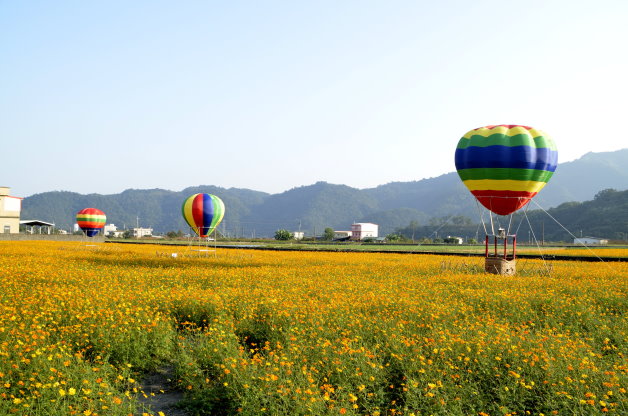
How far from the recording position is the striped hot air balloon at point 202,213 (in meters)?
33.7

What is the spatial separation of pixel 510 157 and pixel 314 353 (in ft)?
60.2

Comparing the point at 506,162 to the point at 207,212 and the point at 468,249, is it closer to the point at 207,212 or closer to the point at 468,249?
the point at 207,212

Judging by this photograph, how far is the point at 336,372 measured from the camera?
764 cm

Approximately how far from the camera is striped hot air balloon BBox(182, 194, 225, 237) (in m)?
33.7

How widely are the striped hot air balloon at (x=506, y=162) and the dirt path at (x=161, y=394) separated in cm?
1915

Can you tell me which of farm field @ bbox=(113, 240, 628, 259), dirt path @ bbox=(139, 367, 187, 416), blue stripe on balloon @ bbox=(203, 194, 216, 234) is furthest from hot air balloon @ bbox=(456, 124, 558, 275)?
dirt path @ bbox=(139, 367, 187, 416)

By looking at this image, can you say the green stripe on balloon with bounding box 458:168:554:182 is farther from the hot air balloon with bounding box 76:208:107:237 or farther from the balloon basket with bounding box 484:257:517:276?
the hot air balloon with bounding box 76:208:107:237

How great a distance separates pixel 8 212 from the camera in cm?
8531

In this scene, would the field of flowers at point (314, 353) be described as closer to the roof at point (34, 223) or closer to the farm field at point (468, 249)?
the farm field at point (468, 249)

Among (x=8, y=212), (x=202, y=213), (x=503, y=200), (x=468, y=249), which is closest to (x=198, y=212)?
(x=202, y=213)

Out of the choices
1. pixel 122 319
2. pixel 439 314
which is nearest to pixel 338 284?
pixel 439 314

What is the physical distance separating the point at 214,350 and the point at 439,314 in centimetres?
568

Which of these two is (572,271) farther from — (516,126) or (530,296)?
(530,296)

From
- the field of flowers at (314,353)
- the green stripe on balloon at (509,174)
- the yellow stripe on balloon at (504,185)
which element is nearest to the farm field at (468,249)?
the yellow stripe on balloon at (504,185)
